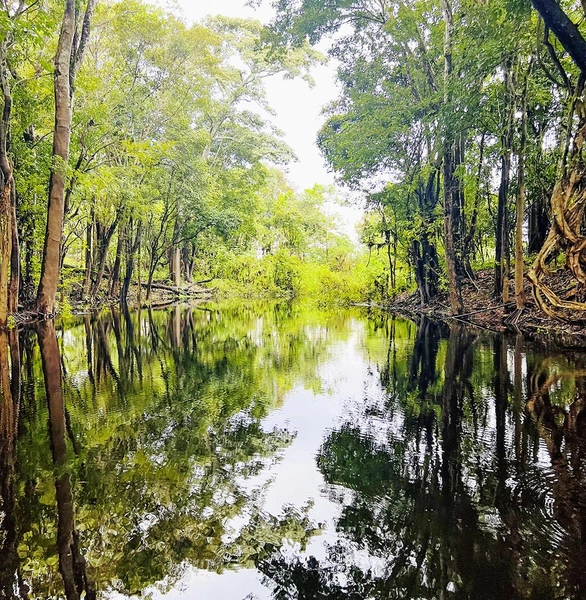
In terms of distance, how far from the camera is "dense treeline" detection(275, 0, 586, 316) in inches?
254

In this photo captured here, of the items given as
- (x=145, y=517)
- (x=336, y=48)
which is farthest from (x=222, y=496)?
(x=336, y=48)

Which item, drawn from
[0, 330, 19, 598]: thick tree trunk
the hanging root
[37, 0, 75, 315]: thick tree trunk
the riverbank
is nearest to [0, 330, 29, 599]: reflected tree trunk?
[0, 330, 19, 598]: thick tree trunk

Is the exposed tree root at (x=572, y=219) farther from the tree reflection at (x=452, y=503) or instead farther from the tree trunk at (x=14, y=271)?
the tree trunk at (x=14, y=271)

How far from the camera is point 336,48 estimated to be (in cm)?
1507

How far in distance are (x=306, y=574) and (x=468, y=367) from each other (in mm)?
4313

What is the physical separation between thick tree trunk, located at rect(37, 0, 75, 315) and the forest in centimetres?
4

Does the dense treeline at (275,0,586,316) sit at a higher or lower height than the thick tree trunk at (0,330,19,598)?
higher

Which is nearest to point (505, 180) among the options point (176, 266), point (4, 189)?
point (4, 189)

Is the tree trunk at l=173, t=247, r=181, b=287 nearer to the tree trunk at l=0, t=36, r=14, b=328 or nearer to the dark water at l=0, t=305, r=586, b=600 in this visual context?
the tree trunk at l=0, t=36, r=14, b=328

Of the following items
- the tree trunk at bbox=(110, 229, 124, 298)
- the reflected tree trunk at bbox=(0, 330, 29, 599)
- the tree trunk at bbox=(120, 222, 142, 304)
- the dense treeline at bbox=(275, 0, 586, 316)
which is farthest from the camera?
the tree trunk at bbox=(120, 222, 142, 304)

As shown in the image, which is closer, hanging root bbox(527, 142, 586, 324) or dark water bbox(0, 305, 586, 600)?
dark water bbox(0, 305, 586, 600)

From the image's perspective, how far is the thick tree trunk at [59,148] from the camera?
9781 mm

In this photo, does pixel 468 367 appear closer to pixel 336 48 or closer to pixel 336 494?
pixel 336 494

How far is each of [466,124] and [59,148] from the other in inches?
371
